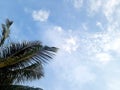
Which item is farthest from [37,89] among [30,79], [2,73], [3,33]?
[3,33]

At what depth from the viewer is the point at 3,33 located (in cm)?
1459

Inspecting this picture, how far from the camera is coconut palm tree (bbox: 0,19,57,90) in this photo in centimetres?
1401

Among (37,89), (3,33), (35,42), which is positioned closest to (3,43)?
(3,33)

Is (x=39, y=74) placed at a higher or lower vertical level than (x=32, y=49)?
lower

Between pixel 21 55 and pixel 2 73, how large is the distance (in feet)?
3.59

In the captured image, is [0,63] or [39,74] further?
[39,74]

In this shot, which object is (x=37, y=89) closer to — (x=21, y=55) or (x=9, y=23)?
(x=21, y=55)

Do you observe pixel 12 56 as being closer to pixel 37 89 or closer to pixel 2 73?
pixel 2 73

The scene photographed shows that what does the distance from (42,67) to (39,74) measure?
0.32 meters

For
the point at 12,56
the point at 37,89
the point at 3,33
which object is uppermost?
the point at 3,33

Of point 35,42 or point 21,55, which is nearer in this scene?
point 21,55

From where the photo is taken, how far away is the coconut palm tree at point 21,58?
46.0 feet

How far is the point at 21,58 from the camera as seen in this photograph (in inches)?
543

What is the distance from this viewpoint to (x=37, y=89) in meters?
15.2
